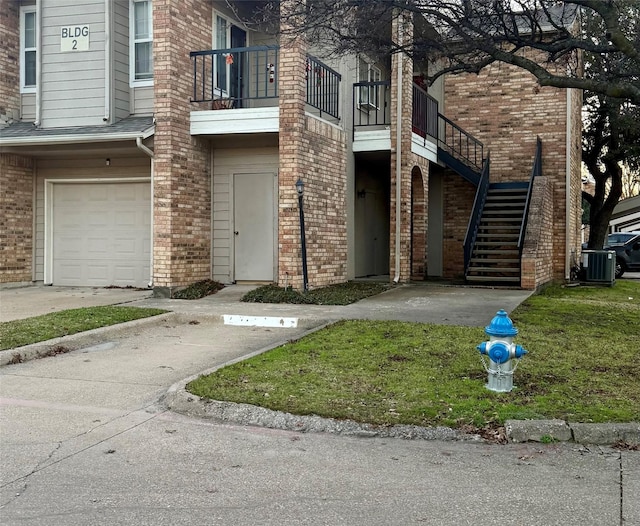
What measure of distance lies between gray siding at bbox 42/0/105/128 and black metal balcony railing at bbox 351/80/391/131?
18.5 feet

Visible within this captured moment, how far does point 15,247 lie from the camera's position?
1432 cm

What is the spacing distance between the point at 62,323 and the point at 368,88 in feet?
32.6

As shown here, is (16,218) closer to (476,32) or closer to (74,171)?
(74,171)

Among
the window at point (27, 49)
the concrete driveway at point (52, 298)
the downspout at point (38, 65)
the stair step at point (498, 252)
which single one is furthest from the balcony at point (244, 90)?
the stair step at point (498, 252)

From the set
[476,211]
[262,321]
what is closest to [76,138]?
[262,321]

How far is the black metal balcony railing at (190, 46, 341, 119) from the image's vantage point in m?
13.2

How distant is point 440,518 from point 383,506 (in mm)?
328

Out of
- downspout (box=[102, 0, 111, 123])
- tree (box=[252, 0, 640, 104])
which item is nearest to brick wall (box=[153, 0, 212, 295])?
downspout (box=[102, 0, 111, 123])

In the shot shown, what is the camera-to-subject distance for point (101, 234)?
14500 mm

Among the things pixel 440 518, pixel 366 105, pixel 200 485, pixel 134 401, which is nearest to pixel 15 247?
pixel 366 105

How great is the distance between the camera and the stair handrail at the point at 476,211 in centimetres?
1488

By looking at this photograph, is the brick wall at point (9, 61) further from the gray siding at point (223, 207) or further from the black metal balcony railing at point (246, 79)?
the gray siding at point (223, 207)

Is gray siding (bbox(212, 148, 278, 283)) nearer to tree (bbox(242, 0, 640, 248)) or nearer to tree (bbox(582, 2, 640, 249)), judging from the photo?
tree (bbox(242, 0, 640, 248))

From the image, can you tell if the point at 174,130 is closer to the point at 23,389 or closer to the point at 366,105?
the point at 366,105
